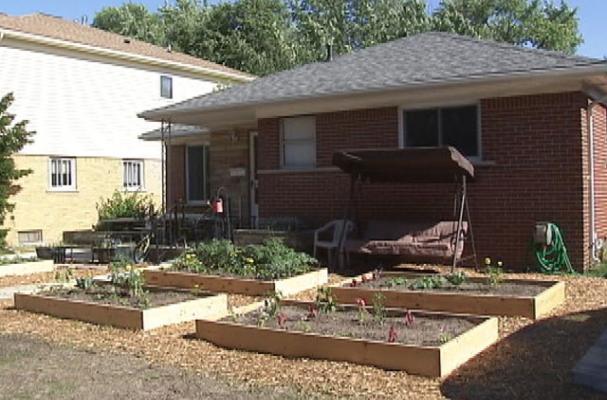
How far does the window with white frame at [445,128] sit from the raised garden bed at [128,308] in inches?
218

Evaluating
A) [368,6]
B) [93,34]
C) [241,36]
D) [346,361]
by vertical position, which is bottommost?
[346,361]

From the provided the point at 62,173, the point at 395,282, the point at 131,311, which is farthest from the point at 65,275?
the point at 62,173

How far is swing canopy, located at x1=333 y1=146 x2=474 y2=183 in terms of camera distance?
36.6 feet

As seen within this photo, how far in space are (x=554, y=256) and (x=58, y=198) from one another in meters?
16.2

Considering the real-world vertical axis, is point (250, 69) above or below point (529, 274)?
above

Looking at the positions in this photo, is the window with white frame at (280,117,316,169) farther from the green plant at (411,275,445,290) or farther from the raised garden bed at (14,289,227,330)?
the raised garden bed at (14,289,227,330)

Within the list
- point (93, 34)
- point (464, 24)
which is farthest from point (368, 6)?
point (93, 34)

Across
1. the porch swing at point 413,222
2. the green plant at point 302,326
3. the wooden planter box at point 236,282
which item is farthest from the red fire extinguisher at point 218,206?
the green plant at point 302,326

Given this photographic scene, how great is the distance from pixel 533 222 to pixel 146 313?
681 cm

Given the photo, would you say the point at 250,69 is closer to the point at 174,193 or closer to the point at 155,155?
the point at 155,155

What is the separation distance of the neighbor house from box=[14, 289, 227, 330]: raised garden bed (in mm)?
12469

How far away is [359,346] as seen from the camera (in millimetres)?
6469

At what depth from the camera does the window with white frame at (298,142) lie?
14.8 meters

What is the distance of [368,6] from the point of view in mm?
52562
